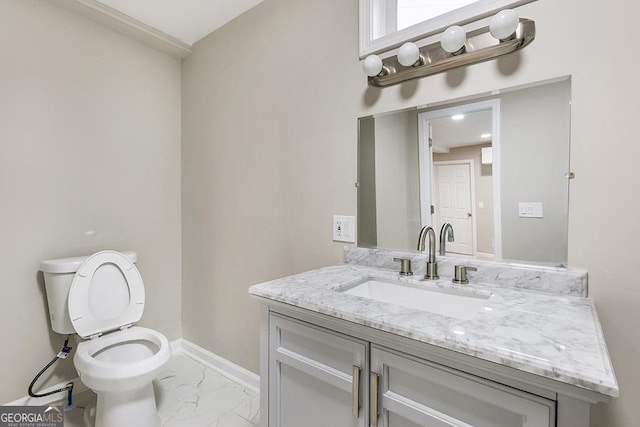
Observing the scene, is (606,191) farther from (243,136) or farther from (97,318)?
(97,318)

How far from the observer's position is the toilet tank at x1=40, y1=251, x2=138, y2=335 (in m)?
1.63

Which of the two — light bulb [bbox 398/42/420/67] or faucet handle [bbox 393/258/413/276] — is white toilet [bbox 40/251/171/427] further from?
light bulb [bbox 398/42/420/67]

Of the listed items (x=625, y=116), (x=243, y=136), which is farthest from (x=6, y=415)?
(x=625, y=116)

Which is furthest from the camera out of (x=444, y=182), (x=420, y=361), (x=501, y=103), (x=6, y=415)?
(x=6, y=415)

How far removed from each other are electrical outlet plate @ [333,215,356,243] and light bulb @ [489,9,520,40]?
2.88ft

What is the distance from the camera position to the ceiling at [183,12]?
1.84 meters

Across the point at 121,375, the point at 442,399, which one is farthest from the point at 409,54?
the point at 121,375

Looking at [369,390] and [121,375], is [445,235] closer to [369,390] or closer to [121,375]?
[369,390]

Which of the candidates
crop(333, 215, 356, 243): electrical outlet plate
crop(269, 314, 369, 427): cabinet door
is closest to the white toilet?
crop(269, 314, 369, 427): cabinet door

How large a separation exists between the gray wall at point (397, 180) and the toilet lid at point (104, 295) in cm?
150

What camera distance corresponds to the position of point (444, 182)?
4.07 ft

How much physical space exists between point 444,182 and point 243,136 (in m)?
1.28

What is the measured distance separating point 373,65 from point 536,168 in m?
0.74

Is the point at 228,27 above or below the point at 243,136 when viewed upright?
above
